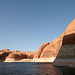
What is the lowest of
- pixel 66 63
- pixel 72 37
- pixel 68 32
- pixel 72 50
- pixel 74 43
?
pixel 66 63

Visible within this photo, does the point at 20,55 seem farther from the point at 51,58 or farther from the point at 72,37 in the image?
the point at 72,37

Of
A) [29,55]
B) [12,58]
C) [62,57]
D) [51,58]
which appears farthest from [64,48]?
[29,55]

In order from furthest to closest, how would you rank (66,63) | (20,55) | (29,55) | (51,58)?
(29,55) < (20,55) < (51,58) < (66,63)

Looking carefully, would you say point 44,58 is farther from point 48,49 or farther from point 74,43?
point 74,43

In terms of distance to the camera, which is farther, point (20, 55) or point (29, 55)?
point (29, 55)

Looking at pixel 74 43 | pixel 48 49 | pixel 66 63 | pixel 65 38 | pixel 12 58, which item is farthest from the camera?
pixel 12 58

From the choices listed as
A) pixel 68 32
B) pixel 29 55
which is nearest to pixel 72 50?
pixel 68 32

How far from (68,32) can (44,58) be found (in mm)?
41033

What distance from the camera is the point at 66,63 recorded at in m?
30.6

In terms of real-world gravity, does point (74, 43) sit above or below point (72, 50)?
above

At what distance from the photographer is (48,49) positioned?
75.2 m

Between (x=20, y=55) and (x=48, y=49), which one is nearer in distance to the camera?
(x=48, y=49)

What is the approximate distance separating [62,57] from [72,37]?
7.26 m

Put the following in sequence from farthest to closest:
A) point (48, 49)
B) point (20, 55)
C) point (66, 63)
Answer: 1. point (20, 55)
2. point (48, 49)
3. point (66, 63)
